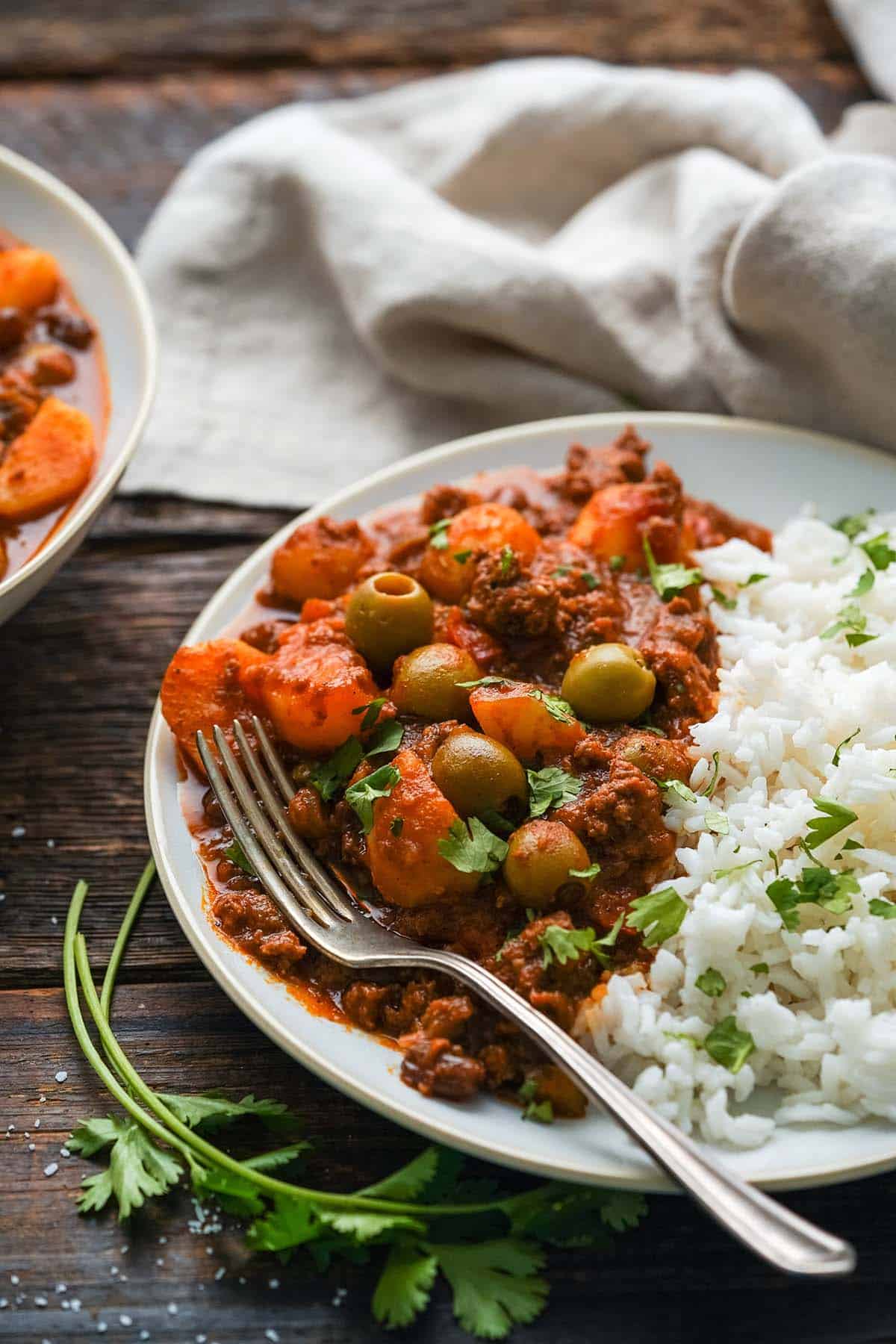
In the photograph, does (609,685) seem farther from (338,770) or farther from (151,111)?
(151,111)

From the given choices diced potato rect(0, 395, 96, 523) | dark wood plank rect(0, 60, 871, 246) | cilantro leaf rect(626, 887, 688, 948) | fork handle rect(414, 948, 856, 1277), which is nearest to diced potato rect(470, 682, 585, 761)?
cilantro leaf rect(626, 887, 688, 948)

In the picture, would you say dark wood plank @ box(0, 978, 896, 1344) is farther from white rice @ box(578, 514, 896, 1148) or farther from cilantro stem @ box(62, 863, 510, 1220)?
white rice @ box(578, 514, 896, 1148)

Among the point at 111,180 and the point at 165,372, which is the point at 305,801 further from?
the point at 111,180

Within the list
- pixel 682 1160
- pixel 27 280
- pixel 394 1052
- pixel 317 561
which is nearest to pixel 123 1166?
pixel 394 1052

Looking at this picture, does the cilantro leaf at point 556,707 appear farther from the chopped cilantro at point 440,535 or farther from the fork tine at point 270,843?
the fork tine at point 270,843

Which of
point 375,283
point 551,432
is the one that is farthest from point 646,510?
point 375,283

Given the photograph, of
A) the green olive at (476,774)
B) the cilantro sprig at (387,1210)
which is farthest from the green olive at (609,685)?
the cilantro sprig at (387,1210)
